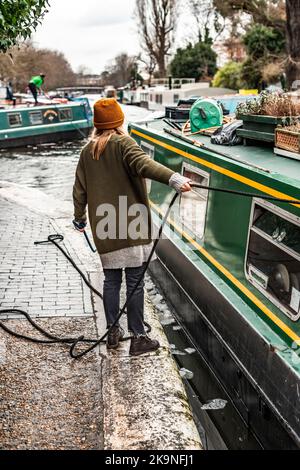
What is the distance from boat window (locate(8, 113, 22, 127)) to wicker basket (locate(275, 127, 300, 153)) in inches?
761

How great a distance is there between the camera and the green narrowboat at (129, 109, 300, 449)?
12.1 feet

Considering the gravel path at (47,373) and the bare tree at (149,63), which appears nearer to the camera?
the gravel path at (47,373)

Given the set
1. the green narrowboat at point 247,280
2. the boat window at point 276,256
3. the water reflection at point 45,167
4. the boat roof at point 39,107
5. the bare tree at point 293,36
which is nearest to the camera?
the green narrowboat at point 247,280

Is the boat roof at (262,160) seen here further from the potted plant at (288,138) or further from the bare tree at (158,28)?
the bare tree at (158,28)

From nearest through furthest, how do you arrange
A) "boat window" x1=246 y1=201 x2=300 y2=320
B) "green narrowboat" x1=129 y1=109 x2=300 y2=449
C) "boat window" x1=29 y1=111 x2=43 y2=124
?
"green narrowboat" x1=129 y1=109 x2=300 y2=449
"boat window" x1=246 y1=201 x2=300 y2=320
"boat window" x1=29 y1=111 x2=43 y2=124

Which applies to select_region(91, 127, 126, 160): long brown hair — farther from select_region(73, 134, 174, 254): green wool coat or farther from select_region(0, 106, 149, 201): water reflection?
select_region(0, 106, 149, 201): water reflection

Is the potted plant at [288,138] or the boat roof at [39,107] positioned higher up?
the potted plant at [288,138]

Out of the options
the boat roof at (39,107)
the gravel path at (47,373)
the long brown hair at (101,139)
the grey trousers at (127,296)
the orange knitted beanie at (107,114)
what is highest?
the orange knitted beanie at (107,114)

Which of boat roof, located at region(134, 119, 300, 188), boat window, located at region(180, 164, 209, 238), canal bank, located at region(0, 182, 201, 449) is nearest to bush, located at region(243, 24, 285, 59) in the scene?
boat window, located at region(180, 164, 209, 238)

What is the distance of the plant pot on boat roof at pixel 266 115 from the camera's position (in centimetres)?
477

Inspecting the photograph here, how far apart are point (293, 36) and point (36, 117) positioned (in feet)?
40.3

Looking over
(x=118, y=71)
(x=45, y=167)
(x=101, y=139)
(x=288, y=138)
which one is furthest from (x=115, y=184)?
(x=118, y=71)

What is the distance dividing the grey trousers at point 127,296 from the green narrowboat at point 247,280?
774mm

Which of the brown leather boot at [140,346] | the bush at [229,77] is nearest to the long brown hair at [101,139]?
the brown leather boot at [140,346]
